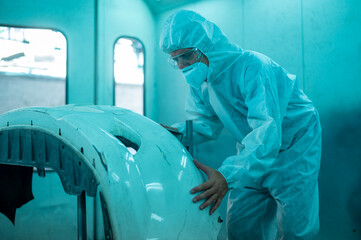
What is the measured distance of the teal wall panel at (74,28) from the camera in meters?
1.92

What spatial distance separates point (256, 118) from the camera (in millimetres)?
1094

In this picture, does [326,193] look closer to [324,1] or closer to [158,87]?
[324,1]

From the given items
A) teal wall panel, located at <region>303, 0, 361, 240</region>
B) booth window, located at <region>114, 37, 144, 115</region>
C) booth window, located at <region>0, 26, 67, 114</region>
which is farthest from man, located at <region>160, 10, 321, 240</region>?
booth window, located at <region>0, 26, 67, 114</region>

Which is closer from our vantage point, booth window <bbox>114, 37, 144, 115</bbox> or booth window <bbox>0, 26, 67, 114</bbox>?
booth window <bbox>0, 26, 67, 114</bbox>

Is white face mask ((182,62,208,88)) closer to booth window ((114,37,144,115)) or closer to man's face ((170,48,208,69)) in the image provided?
man's face ((170,48,208,69))

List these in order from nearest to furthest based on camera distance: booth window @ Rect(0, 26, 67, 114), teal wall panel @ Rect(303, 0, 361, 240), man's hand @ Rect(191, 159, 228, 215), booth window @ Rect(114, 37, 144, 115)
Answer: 1. man's hand @ Rect(191, 159, 228, 215)
2. teal wall panel @ Rect(303, 0, 361, 240)
3. booth window @ Rect(0, 26, 67, 114)
4. booth window @ Rect(114, 37, 144, 115)

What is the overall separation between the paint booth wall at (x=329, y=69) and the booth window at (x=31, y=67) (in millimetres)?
1233

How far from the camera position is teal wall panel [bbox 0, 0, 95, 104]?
1917mm

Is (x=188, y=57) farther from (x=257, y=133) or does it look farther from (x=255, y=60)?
(x=257, y=133)

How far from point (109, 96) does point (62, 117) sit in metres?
1.24

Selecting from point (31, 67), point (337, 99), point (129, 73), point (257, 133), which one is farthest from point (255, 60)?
point (31, 67)

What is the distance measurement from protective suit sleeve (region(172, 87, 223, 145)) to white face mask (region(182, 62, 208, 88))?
261 mm

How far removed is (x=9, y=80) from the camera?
1.91m

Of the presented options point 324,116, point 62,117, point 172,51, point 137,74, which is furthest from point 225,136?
point 62,117
